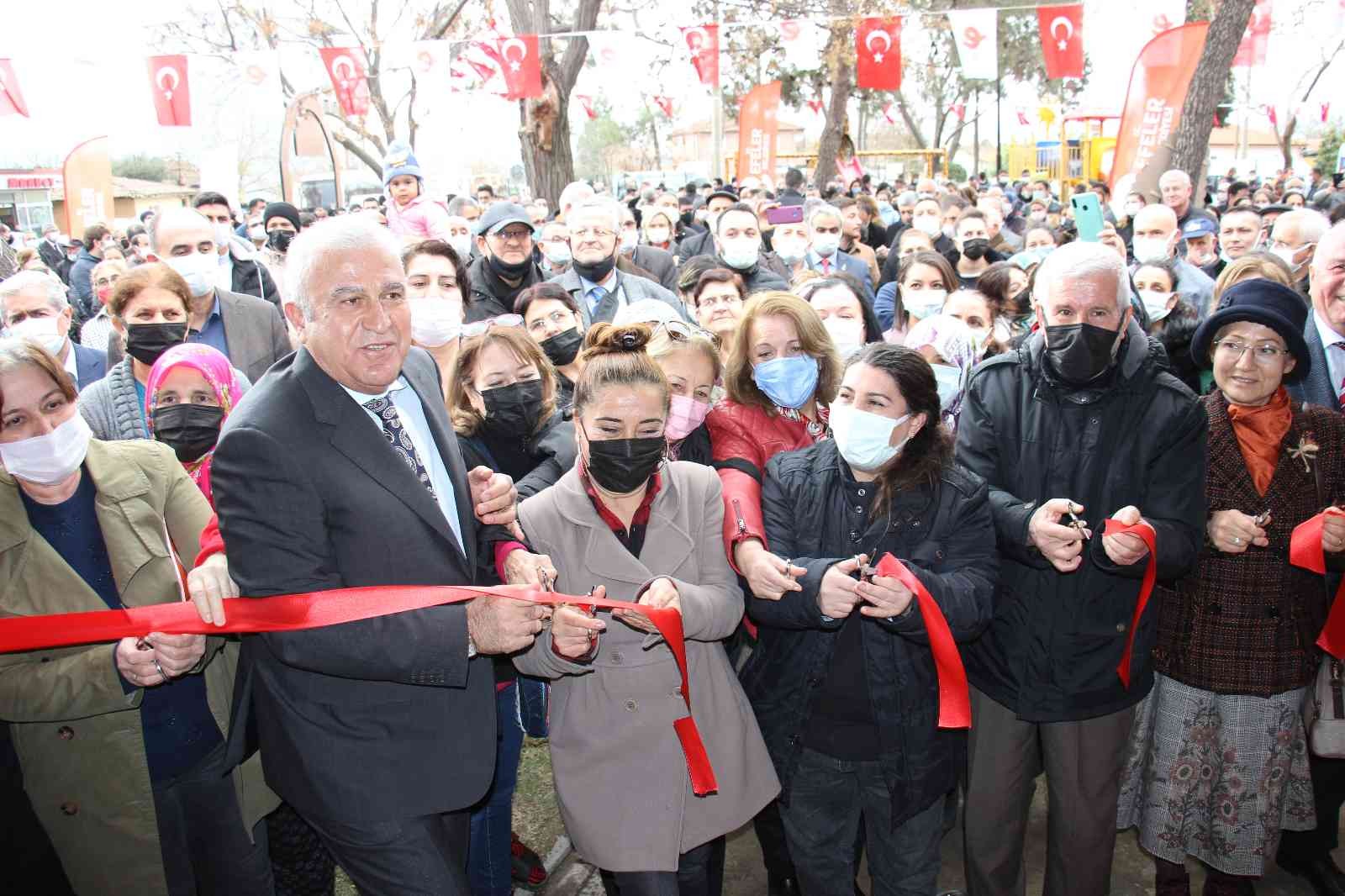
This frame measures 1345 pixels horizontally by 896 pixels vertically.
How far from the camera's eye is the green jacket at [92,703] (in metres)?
2.71

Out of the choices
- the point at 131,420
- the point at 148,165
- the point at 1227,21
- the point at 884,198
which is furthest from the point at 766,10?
the point at 148,165

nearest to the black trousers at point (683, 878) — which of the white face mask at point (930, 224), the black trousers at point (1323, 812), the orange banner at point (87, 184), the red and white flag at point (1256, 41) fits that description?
the black trousers at point (1323, 812)

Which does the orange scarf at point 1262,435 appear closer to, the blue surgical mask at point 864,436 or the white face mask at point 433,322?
the blue surgical mask at point 864,436

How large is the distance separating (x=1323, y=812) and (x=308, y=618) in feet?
12.4

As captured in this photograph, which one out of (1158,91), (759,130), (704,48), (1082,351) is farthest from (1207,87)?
(1082,351)

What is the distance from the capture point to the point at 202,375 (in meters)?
3.41

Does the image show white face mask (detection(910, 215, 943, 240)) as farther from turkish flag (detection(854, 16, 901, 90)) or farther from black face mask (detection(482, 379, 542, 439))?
black face mask (detection(482, 379, 542, 439))

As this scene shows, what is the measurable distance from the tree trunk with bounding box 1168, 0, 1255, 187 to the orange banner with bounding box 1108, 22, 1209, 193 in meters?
0.19

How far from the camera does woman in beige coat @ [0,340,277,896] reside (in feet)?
8.93

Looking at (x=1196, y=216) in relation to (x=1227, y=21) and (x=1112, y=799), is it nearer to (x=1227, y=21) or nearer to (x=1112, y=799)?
(x=1227, y=21)

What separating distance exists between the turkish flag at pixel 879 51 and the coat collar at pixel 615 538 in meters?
14.9

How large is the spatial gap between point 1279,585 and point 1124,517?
0.95 m

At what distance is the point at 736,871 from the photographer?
396 centimetres

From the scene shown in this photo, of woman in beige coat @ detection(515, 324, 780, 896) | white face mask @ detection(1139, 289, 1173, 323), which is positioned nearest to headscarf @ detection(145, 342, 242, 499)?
woman in beige coat @ detection(515, 324, 780, 896)
